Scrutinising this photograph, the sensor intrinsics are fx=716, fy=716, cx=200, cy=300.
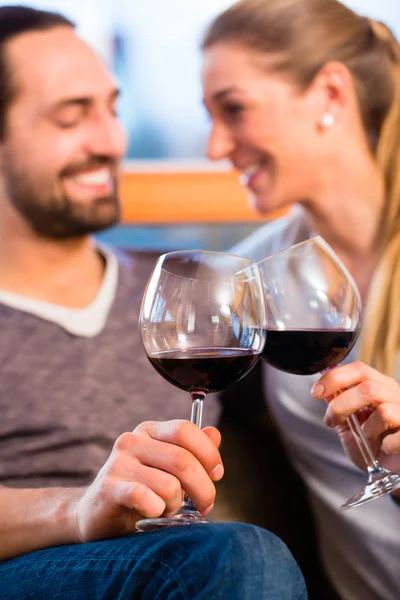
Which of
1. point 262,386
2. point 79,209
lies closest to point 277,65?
point 79,209

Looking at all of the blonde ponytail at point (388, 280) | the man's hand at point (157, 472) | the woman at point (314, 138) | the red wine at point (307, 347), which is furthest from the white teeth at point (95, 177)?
the man's hand at point (157, 472)

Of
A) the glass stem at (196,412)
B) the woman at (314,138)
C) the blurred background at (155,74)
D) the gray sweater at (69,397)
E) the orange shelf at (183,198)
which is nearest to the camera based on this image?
the glass stem at (196,412)

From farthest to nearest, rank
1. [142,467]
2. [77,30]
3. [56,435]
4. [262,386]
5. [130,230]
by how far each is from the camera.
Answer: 1. [130,230]
2. [77,30]
3. [262,386]
4. [56,435]
5. [142,467]

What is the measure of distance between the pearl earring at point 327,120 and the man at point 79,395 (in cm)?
48

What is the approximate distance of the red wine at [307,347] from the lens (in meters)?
0.92

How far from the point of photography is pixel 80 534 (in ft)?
2.85

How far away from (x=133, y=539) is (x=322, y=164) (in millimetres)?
1024

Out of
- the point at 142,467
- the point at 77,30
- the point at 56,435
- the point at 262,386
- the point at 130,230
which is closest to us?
the point at 142,467

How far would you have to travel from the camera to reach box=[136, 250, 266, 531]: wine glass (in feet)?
2.62

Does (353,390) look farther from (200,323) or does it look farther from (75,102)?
(75,102)

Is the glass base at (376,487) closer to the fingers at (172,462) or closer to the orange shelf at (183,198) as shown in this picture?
the fingers at (172,462)

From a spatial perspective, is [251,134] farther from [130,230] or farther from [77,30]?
[130,230]

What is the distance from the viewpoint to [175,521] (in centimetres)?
78

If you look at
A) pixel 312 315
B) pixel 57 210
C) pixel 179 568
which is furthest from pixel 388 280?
pixel 179 568
